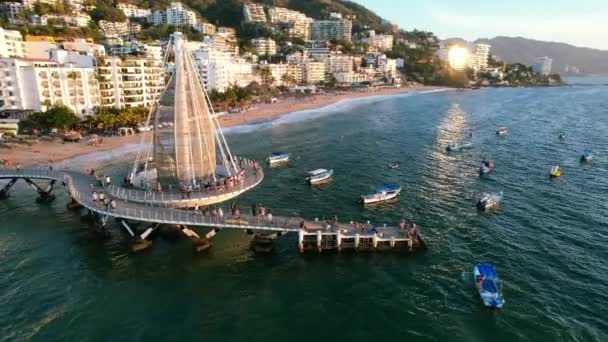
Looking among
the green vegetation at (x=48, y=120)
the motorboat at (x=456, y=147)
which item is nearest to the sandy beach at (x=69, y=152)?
the green vegetation at (x=48, y=120)

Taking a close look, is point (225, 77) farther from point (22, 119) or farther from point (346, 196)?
point (346, 196)

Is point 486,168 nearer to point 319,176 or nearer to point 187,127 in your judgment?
point 319,176

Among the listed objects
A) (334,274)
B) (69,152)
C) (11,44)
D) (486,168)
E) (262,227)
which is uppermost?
(11,44)

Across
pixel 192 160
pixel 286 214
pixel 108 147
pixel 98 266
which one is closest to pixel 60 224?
pixel 98 266

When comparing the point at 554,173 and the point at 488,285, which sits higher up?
the point at 554,173

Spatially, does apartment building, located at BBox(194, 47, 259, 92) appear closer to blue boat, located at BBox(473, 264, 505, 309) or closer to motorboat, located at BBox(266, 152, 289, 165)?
motorboat, located at BBox(266, 152, 289, 165)

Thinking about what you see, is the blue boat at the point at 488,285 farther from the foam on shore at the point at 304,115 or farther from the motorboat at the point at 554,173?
the foam on shore at the point at 304,115

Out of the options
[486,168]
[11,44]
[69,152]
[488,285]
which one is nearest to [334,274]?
[488,285]
